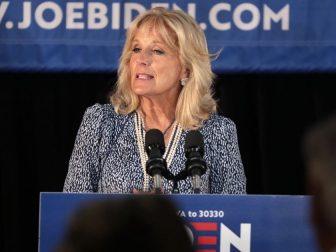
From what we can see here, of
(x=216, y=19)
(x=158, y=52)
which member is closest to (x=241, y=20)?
(x=216, y=19)

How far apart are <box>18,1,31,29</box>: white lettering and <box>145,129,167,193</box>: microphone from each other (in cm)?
158

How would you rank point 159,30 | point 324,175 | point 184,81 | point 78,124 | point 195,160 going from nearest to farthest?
point 324,175
point 195,160
point 159,30
point 184,81
point 78,124

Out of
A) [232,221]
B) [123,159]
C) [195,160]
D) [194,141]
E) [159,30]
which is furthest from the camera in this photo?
[159,30]

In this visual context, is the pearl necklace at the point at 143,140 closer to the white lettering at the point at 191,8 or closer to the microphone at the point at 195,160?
the microphone at the point at 195,160

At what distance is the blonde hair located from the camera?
3621mm

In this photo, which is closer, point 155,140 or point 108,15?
point 155,140

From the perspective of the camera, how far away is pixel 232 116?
489 cm

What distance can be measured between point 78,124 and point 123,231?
3.75 m

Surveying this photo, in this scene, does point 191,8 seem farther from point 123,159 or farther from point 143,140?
point 123,159

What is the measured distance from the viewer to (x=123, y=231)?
1.18 meters

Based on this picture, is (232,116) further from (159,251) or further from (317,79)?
(159,251)

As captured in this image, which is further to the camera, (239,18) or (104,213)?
(239,18)

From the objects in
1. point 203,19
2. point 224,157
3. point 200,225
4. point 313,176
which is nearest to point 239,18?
point 203,19

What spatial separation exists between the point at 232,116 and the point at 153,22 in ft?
4.39
